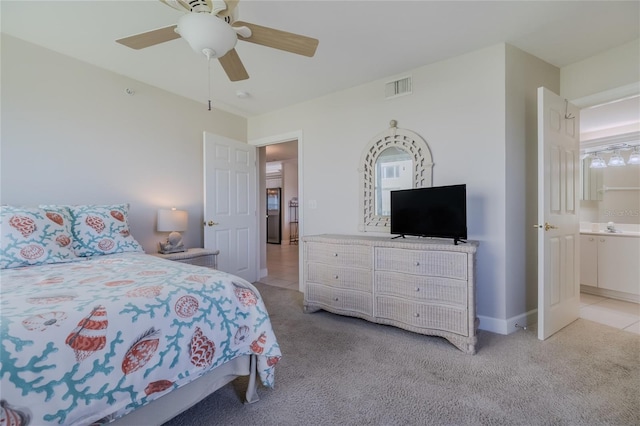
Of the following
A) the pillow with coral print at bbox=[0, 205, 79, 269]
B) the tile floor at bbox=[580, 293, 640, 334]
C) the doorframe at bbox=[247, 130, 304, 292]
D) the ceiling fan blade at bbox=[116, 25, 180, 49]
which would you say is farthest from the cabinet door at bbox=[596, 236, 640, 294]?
the pillow with coral print at bbox=[0, 205, 79, 269]

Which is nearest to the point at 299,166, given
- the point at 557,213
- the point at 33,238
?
the point at 33,238

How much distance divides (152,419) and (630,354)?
318 centimetres

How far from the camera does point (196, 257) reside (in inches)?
127

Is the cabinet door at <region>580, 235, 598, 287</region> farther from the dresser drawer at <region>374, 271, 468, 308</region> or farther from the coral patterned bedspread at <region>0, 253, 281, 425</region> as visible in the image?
the coral patterned bedspread at <region>0, 253, 281, 425</region>

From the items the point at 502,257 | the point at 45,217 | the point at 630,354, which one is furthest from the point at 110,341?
the point at 630,354

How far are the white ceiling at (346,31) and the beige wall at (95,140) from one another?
0.21 m

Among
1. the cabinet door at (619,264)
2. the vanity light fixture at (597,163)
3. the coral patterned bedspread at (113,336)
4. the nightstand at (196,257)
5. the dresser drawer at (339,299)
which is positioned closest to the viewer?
the coral patterned bedspread at (113,336)

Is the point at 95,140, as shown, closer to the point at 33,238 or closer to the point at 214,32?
the point at 33,238

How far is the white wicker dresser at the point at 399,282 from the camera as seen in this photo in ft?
7.41

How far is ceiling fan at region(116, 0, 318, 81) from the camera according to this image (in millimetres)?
1538

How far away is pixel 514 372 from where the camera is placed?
1.95m

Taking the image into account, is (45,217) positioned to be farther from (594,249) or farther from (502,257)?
(594,249)

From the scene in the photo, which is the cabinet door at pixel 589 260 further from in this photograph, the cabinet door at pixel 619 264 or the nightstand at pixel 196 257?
the nightstand at pixel 196 257

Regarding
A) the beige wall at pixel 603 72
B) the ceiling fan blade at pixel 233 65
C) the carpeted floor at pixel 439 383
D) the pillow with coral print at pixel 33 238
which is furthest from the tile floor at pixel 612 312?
the pillow with coral print at pixel 33 238
